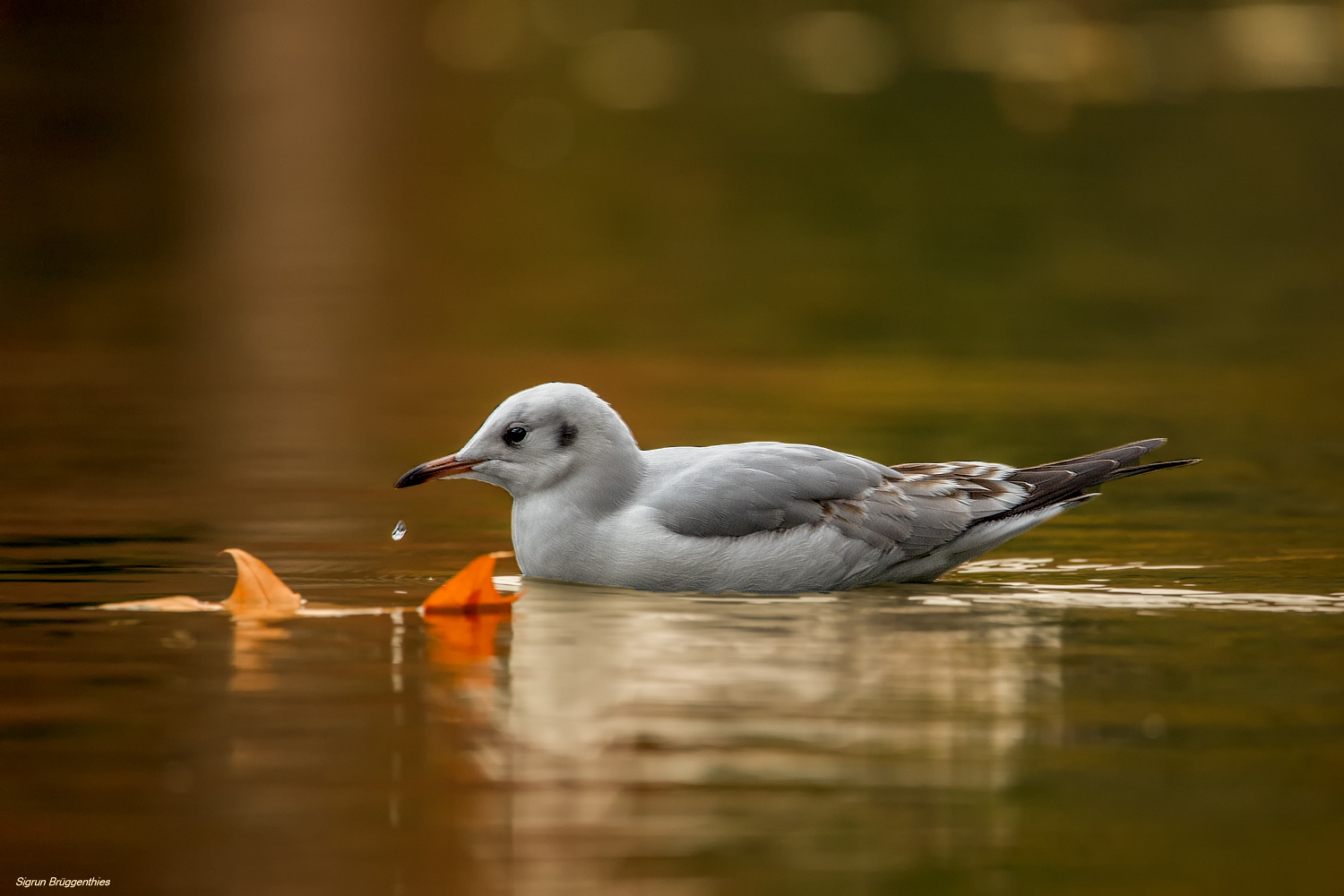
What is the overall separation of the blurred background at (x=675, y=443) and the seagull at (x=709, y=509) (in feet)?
0.68

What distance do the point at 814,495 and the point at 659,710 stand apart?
81.5 inches

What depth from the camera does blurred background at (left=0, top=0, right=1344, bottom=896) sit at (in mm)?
A: 5754

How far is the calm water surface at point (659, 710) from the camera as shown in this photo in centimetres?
548

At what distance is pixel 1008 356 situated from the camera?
1564 centimetres

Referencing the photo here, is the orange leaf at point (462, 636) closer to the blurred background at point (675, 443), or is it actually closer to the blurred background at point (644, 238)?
the blurred background at point (675, 443)

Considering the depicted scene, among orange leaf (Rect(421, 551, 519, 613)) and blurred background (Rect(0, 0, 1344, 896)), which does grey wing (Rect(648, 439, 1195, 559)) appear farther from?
orange leaf (Rect(421, 551, 519, 613))

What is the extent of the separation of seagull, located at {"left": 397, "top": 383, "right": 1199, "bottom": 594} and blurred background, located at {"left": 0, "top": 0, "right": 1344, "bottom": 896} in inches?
8.2

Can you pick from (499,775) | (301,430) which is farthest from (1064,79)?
(499,775)

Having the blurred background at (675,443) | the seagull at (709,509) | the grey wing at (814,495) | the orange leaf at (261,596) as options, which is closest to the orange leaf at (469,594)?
the blurred background at (675,443)

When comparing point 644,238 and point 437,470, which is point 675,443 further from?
point 644,238

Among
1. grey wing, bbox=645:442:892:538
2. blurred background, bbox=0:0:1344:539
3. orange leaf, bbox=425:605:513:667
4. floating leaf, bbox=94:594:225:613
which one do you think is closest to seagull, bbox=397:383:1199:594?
grey wing, bbox=645:442:892:538

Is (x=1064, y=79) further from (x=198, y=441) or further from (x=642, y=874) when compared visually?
(x=642, y=874)

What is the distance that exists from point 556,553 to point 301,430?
467 centimetres

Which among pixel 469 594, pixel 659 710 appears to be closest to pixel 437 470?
pixel 469 594
